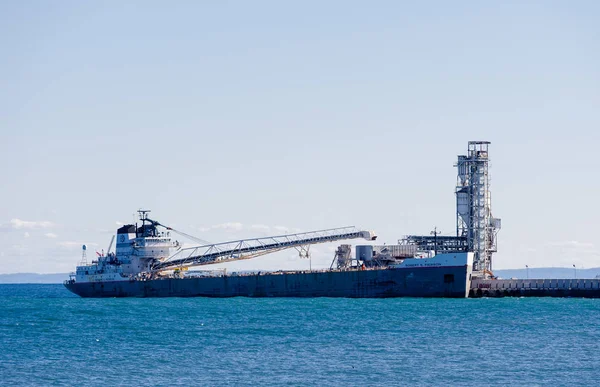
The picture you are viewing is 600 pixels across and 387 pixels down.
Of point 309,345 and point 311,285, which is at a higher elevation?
point 311,285

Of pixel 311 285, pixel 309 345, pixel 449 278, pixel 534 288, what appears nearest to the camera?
pixel 309 345

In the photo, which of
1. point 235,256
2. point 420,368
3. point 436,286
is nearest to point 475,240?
point 436,286

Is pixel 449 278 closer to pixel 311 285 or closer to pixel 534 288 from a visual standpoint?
pixel 534 288

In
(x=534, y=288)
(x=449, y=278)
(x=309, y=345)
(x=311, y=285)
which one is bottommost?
(x=309, y=345)

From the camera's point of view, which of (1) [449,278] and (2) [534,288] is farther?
(2) [534,288]

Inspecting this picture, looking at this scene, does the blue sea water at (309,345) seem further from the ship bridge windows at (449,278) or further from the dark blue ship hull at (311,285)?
the dark blue ship hull at (311,285)

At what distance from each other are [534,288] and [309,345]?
182 feet

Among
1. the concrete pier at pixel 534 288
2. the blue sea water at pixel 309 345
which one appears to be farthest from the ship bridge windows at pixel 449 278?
the blue sea water at pixel 309 345

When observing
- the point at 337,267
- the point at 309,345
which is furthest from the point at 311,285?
the point at 309,345

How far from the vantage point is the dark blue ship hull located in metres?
104

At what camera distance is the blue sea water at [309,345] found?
48344 millimetres

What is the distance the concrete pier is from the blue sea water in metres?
11.4

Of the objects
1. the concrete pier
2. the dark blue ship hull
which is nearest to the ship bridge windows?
the dark blue ship hull

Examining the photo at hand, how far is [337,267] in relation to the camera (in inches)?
4569
